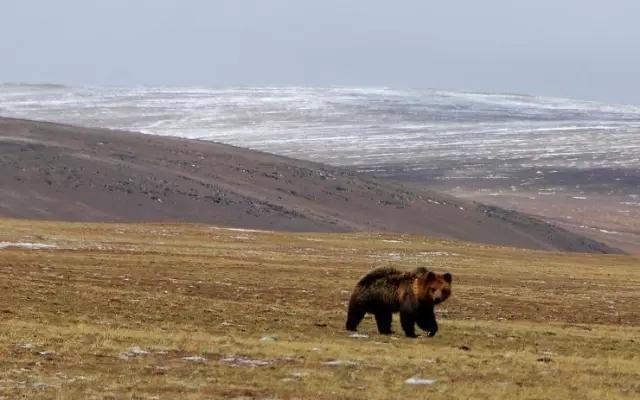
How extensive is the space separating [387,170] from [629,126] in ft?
192

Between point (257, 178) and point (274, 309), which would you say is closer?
point (274, 309)

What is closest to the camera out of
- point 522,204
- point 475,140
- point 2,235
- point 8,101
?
point 2,235

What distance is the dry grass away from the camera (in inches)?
568

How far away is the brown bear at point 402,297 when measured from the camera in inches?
715

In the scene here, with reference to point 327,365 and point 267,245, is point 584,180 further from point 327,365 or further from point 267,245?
point 327,365

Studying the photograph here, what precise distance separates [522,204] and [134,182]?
46.2 metres

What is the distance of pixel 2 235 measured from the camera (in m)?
38.3

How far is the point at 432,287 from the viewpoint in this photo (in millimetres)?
18156

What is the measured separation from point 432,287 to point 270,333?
9.61 feet

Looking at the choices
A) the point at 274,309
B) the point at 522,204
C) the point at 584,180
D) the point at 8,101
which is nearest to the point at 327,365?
the point at 274,309

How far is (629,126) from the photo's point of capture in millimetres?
169875

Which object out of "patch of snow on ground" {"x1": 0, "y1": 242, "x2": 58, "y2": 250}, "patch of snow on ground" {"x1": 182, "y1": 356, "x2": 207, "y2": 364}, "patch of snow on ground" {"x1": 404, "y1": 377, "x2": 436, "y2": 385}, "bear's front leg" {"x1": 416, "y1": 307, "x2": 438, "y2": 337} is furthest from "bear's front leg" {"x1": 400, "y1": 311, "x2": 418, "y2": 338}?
"patch of snow on ground" {"x1": 0, "y1": 242, "x2": 58, "y2": 250}

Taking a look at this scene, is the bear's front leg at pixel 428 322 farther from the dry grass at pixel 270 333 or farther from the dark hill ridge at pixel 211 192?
the dark hill ridge at pixel 211 192

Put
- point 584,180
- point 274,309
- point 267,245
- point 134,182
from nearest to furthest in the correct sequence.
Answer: point 274,309 → point 267,245 → point 134,182 → point 584,180
